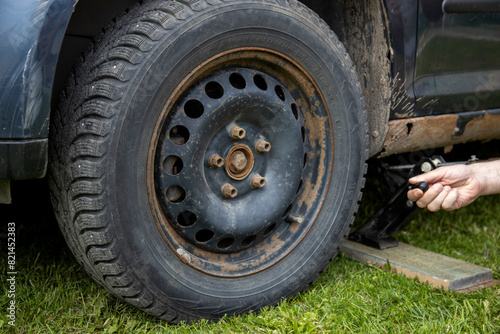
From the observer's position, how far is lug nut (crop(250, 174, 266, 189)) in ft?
6.11

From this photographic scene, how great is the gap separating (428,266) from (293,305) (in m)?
0.77

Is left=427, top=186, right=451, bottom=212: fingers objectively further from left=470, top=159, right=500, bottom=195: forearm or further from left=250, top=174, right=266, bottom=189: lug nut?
left=250, top=174, right=266, bottom=189: lug nut

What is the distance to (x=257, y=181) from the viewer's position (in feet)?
6.10

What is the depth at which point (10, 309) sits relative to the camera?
6.01ft

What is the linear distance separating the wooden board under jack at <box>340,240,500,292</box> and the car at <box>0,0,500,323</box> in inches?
17.2

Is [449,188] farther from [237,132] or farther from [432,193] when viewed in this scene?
[237,132]

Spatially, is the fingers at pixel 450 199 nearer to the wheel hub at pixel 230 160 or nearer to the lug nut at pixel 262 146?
the wheel hub at pixel 230 160

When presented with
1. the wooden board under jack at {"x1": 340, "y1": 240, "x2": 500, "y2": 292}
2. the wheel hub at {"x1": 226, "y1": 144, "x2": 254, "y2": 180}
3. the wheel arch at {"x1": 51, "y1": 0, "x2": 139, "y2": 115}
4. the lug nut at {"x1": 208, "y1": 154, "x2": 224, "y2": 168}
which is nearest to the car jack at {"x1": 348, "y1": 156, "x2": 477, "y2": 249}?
the wooden board under jack at {"x1": 340, "y1": 240, "x2": 500, "y2": 292}

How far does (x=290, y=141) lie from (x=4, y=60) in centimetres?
102

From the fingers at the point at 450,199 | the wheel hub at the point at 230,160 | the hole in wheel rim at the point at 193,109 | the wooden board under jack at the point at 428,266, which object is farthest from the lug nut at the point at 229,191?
the wooden board under jack at the point at 428,266

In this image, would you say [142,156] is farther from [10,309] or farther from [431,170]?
[431,170]

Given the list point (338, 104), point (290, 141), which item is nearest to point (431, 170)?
point (338, 104)

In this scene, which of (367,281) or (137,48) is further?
(367,281)

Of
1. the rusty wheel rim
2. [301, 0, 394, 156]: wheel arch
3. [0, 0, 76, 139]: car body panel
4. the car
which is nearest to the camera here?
[0, 0, 76, 139]: car body panel
